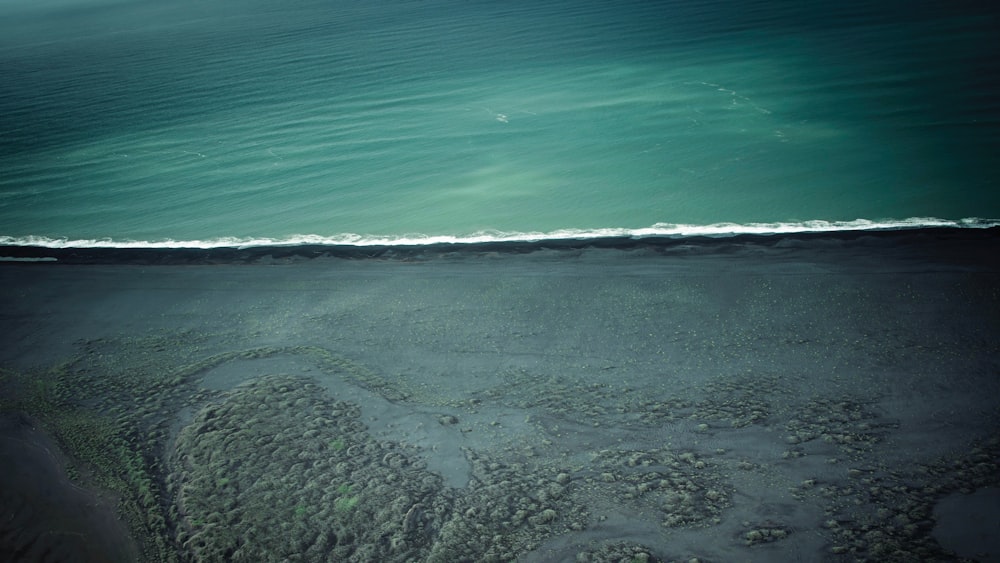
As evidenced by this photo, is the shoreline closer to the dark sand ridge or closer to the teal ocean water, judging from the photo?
the dark sand ridge

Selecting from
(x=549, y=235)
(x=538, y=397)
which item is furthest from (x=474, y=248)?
(x=538, y=397)

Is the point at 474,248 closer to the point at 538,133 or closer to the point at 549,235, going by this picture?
the point at 549,235

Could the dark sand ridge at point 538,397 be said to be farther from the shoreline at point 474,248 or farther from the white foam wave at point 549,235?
the white foam wave at point 549,235

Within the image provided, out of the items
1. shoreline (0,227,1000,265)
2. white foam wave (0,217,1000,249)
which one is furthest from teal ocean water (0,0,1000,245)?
shoreline (0,227,1000,265)

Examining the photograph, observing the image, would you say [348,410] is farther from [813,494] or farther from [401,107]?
[401,107]

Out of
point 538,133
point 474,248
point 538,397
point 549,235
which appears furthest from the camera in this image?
point 538,133

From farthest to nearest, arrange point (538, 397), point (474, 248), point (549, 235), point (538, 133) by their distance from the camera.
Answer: point (538, 133) → point (549, 235) → point (474, 248) → point (538, 397)

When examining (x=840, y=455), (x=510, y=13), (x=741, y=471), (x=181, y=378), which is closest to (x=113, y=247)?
(x=181, y=378)
